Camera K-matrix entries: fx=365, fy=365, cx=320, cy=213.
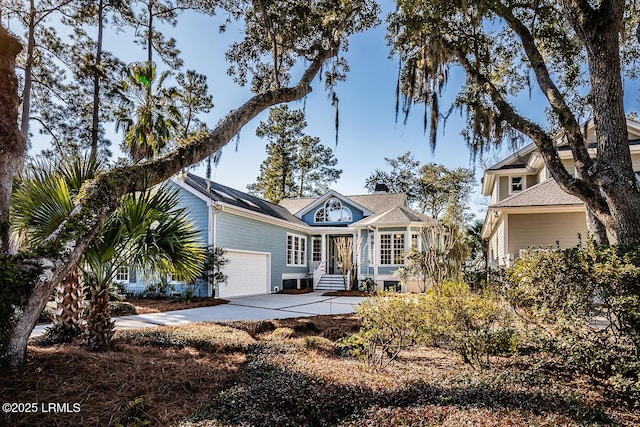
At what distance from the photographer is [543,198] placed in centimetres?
1138

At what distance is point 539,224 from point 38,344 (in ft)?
41.9

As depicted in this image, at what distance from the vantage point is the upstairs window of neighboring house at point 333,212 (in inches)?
784

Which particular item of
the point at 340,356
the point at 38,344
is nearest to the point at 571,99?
the point at 340,356

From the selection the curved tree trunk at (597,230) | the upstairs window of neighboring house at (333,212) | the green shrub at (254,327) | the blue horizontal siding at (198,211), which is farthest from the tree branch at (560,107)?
the upstairs window of neighboring house at (333,212)

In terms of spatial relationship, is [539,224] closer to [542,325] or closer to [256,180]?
[542,325]

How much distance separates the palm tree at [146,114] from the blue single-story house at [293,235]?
1.39 m

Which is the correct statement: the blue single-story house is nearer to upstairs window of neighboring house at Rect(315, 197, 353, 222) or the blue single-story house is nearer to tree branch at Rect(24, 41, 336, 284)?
upstairs window of neighboring house at Rect(315, 197, 353, 222)

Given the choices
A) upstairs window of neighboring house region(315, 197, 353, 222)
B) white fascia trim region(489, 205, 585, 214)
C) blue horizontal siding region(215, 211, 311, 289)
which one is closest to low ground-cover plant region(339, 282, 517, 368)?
white fascia trim region(489, 205, 585, 214)

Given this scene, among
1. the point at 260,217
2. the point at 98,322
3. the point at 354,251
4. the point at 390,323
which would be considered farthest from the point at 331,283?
the point at 98,322

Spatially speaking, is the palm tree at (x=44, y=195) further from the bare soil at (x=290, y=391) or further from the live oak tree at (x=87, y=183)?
the bare soil at (x=290, y=391)

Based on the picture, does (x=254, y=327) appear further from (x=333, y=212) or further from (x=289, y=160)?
(x=289, y=160)

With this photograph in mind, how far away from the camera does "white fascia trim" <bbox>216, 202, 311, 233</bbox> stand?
1306 centimetres

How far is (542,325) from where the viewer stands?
414cm

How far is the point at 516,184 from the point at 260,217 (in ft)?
34.8
